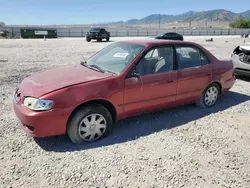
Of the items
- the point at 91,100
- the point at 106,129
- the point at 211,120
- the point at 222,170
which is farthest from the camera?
the point at 211,120

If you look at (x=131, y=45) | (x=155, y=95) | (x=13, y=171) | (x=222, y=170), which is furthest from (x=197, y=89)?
(x=13, y=171)

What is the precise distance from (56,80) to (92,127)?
908mm

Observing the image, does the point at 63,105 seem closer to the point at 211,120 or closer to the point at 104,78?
the point at 104,78

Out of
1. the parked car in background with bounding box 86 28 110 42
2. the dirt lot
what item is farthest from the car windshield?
the parked car in background with bounding box 86 28 110 42

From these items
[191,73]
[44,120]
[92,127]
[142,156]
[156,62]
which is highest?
[156,62]

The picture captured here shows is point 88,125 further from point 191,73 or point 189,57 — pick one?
point 189,57

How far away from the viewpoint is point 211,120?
454cm

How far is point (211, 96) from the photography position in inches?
205

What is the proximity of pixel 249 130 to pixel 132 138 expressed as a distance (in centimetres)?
216

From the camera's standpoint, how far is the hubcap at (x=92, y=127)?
349cm

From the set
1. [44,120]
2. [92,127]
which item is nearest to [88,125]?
[92,127]

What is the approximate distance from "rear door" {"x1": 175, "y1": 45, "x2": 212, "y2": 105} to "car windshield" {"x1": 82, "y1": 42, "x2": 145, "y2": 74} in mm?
937

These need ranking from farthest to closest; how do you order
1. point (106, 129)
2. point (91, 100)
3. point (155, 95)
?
point (155, 95) < point (106, 129) < point (91, 100)

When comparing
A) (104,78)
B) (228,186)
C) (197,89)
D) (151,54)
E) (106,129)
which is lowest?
(228,186)
